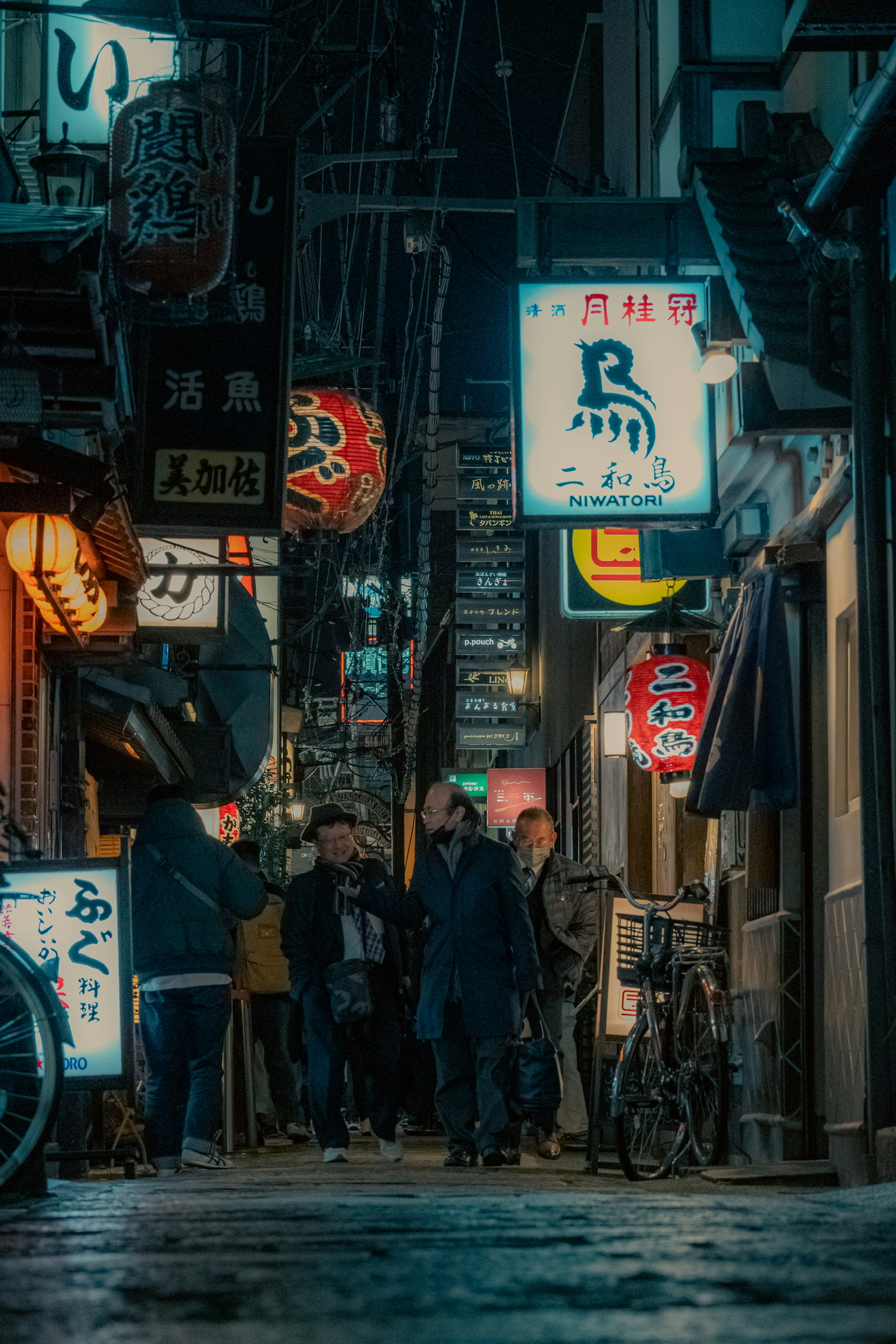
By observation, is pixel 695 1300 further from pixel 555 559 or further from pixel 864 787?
pixel 555 559

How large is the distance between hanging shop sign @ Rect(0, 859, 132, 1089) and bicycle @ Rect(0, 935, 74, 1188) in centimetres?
234

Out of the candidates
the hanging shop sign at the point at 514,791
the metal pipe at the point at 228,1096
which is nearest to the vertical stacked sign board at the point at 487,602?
the hanging shop sign at the point at 514,791

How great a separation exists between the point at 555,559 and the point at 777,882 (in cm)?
1791

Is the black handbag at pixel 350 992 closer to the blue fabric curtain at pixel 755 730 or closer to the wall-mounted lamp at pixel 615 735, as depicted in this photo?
the blue fabric curtain at pixel 755 730

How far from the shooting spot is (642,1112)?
31.8ft

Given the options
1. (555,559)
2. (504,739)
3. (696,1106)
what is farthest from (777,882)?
(504,739)

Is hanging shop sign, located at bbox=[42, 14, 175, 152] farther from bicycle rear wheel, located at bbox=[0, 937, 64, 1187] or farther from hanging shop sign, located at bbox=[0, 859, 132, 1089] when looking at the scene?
bicycle rear wheel, located at bbox=[0, 937, 64, 1187]

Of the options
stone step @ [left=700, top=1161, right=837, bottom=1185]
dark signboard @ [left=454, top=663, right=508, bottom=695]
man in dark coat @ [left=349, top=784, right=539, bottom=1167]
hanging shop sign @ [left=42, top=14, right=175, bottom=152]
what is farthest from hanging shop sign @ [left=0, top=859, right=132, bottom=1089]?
dark signboard @ [left=454, top=663, right=508, bottom=695]

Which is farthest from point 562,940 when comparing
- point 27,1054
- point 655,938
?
point 27,1054

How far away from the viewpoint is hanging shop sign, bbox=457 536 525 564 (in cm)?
3042

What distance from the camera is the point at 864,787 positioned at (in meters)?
7.95

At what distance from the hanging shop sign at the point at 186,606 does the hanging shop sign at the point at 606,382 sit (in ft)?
14.0

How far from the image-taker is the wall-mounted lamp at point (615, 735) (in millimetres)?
17141

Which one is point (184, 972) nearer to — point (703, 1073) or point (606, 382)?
point (703, 1073)
